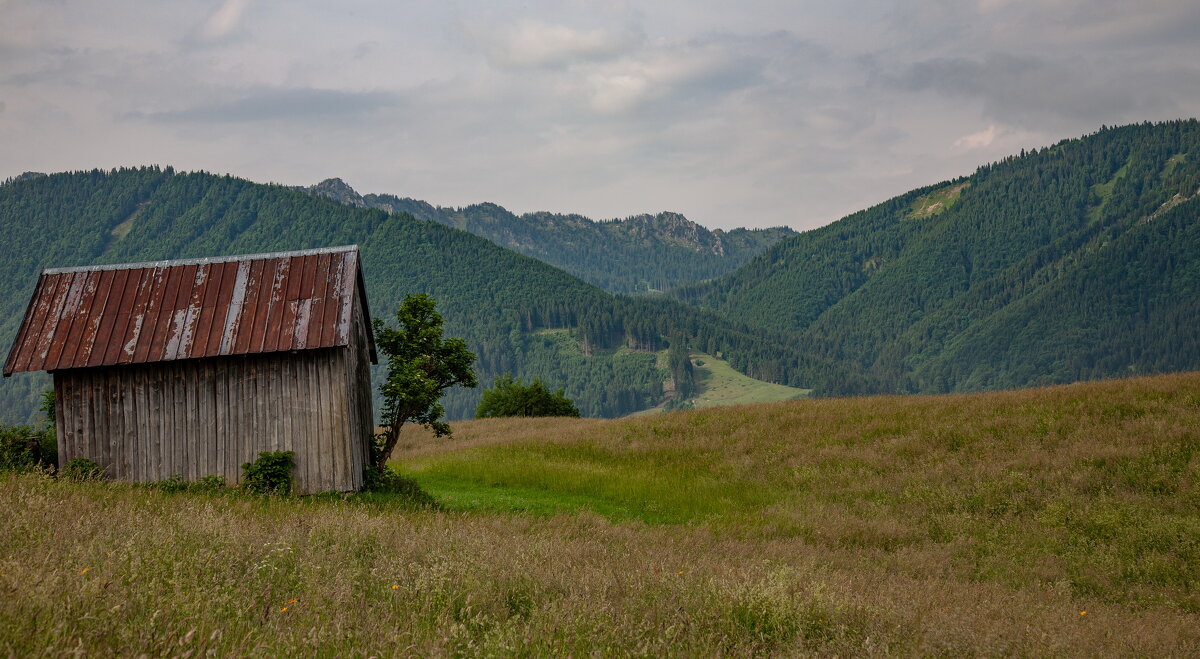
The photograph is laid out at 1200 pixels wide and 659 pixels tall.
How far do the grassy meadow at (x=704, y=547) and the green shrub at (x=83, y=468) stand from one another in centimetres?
323

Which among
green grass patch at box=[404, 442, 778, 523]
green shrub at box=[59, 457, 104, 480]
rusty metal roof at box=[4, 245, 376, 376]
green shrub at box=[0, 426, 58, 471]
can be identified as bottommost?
green grass patch at box=[404, 442, 778, 523]

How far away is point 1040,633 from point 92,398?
19266 millimetres

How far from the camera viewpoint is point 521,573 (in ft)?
24.1

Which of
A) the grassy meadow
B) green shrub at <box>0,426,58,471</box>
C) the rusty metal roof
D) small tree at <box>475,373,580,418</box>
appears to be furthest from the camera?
small tree at <box>475,373,580,418</box>

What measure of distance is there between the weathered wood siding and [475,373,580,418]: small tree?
41553 millimetres

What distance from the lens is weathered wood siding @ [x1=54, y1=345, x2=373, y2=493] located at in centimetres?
1675

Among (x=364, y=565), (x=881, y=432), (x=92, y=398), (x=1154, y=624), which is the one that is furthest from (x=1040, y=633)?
(x=92, y=398)

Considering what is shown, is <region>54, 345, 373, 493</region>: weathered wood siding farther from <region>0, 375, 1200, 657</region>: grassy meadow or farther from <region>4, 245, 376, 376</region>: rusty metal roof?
<region>0, 375, 1200, 657</region>: grassy meadow

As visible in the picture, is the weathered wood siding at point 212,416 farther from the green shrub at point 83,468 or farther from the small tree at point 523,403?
the small tree at point 523,403

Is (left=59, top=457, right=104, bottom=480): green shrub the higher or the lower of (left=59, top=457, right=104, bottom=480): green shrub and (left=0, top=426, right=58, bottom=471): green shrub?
the lower

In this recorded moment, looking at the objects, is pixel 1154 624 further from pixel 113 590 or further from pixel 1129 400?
pixel 1129 400

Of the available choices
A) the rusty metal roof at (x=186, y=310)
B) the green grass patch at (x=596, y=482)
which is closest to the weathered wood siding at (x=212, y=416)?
the rusty metal roof at (x=186, y=310)

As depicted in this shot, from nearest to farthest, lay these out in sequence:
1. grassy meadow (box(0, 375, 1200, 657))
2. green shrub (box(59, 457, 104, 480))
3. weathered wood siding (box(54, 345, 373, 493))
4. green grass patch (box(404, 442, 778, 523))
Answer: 1. grassy meadow (box(0, 375, 1200, 657))
2. green shrub (box(59, 457, 104, 480))
3. weathered wood siding (box(54, 345, 373, 493))
4. green grass patch (box(404, 442, 778, 523))

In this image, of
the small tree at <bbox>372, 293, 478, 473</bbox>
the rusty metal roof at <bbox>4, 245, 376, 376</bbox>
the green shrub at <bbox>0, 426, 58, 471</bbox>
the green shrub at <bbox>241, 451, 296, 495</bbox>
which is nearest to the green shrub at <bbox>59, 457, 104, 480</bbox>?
the green shrub at <bbox>0, 426, 58, 471</bbox>
